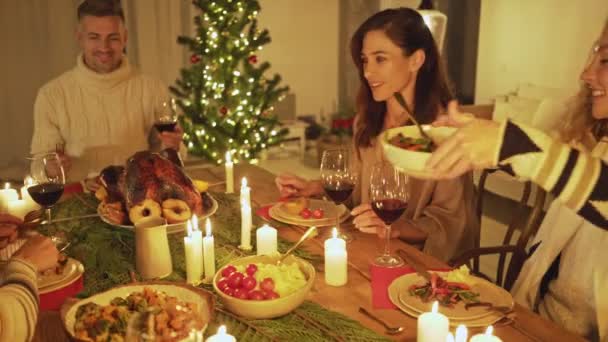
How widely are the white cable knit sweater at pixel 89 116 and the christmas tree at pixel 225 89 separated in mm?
1277

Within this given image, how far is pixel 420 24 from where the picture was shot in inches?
A: 80.8

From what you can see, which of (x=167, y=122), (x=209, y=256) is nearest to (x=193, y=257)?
(x=209, y=256)

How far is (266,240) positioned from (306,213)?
0.32 m

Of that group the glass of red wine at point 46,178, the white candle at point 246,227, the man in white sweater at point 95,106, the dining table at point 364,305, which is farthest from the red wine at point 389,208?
the man in white sweater at point 95,106

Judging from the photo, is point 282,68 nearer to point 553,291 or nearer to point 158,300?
point 553,291

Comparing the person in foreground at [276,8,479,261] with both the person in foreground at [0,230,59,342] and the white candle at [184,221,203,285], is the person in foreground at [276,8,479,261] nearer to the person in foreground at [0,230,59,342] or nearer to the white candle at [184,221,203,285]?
the white candle at [184,221,203,285]

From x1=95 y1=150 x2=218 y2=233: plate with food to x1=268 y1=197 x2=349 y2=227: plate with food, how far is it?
0.73 ft

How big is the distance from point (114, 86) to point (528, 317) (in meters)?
2.30

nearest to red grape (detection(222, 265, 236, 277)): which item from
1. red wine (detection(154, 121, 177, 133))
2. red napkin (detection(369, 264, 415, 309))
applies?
red napkin (detection(369, 264, 415, 309))

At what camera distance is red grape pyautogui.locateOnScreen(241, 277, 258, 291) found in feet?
4.06

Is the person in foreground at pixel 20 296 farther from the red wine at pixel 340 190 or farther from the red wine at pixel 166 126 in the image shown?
the red wine at pixel 166 126

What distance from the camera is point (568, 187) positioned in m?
1.05

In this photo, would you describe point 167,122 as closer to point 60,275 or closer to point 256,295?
point 60,275

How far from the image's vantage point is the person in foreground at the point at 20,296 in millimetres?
1021
